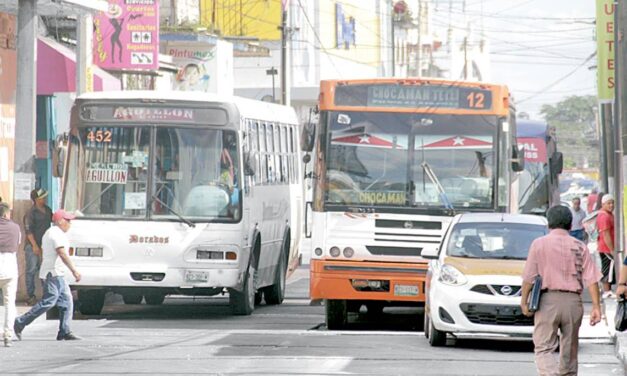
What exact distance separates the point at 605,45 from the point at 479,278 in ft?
32.3

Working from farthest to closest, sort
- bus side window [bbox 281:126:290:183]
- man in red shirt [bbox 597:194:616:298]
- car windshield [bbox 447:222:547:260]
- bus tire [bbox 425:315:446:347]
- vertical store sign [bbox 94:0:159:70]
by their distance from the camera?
vertical store sign [bbox 94:0:159:70]
man in red shirt [bbox 597:194:616:298]
bus side window [bbox 281:126:290:183]
car windshield [bbox 447:222:547:260]
bus tire [bbox 425:315:446:347]

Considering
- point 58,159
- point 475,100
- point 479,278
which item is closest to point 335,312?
point 475,100

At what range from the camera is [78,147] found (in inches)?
836

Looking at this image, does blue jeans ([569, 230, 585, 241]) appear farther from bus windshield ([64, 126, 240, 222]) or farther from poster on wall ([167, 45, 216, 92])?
bus windshield ([64, 126, 240, 222])

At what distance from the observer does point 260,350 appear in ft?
54.6

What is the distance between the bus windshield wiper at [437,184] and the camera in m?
19.9

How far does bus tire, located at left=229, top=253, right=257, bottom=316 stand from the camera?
72.8ft

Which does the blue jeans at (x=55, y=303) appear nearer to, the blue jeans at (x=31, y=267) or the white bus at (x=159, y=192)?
the white bus at (x=159, y=192)

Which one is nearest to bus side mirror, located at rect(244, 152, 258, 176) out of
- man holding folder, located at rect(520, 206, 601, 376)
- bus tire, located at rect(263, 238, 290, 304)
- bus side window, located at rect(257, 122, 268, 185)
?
bus side window, located at rect(257, 122, 268, 185)

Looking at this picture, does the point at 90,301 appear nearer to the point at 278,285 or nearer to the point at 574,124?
the point at 278,285

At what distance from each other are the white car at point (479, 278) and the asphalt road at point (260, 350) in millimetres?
327

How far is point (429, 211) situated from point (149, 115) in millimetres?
4315

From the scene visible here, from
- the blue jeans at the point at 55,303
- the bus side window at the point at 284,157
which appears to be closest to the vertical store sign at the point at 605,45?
the bus side window at the point at 284,157

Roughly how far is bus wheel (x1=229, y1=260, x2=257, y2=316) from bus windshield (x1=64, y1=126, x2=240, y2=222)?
1.35 metres
